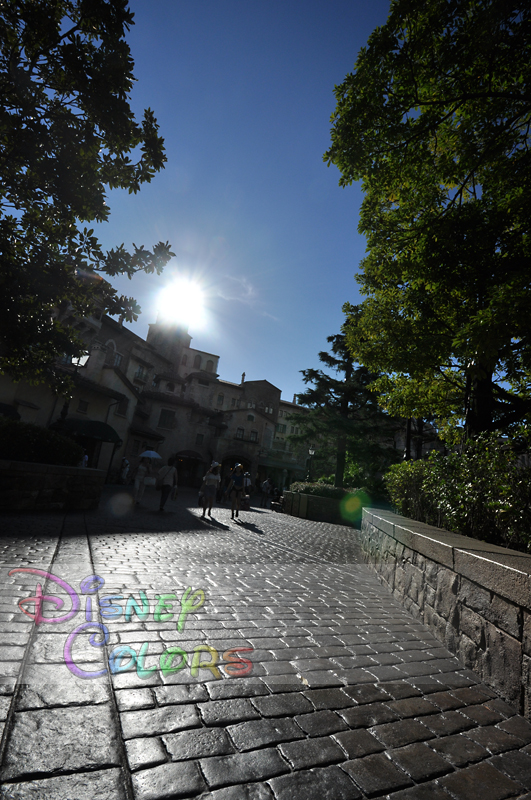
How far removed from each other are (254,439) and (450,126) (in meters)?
36.1

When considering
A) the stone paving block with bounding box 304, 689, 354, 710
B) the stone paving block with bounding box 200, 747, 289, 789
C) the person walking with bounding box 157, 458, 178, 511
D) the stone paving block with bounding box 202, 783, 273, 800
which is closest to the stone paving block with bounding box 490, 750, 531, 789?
the stone paving block with bounding box 304, 689, 354, 710

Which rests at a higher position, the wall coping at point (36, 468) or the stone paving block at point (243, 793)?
the wall coping at point (36, 468)

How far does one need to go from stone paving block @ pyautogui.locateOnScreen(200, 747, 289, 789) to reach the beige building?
57.6 ft

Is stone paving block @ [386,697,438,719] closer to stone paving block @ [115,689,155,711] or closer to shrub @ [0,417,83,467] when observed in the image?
stone paving block @ [115,689,155,711]

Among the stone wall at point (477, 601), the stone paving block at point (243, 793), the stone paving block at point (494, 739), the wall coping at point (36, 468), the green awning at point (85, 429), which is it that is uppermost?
the green awning at point (85, 429)

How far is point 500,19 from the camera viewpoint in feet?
16.9

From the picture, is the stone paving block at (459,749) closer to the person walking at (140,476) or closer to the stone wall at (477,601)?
the stone wall at (477,601)

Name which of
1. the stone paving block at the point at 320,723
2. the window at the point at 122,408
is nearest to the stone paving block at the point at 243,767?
the stone paving block at the point at 320,723

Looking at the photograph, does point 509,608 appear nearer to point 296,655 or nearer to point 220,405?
point 296,655

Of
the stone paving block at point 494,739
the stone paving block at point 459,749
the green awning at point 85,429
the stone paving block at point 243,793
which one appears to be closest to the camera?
the stone paving block at point 243,793

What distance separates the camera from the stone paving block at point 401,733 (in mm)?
2018

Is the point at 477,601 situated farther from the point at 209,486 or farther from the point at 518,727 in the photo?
the point at 209,486

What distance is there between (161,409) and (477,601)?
34.5 m

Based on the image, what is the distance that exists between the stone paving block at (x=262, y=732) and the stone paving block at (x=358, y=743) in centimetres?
22
